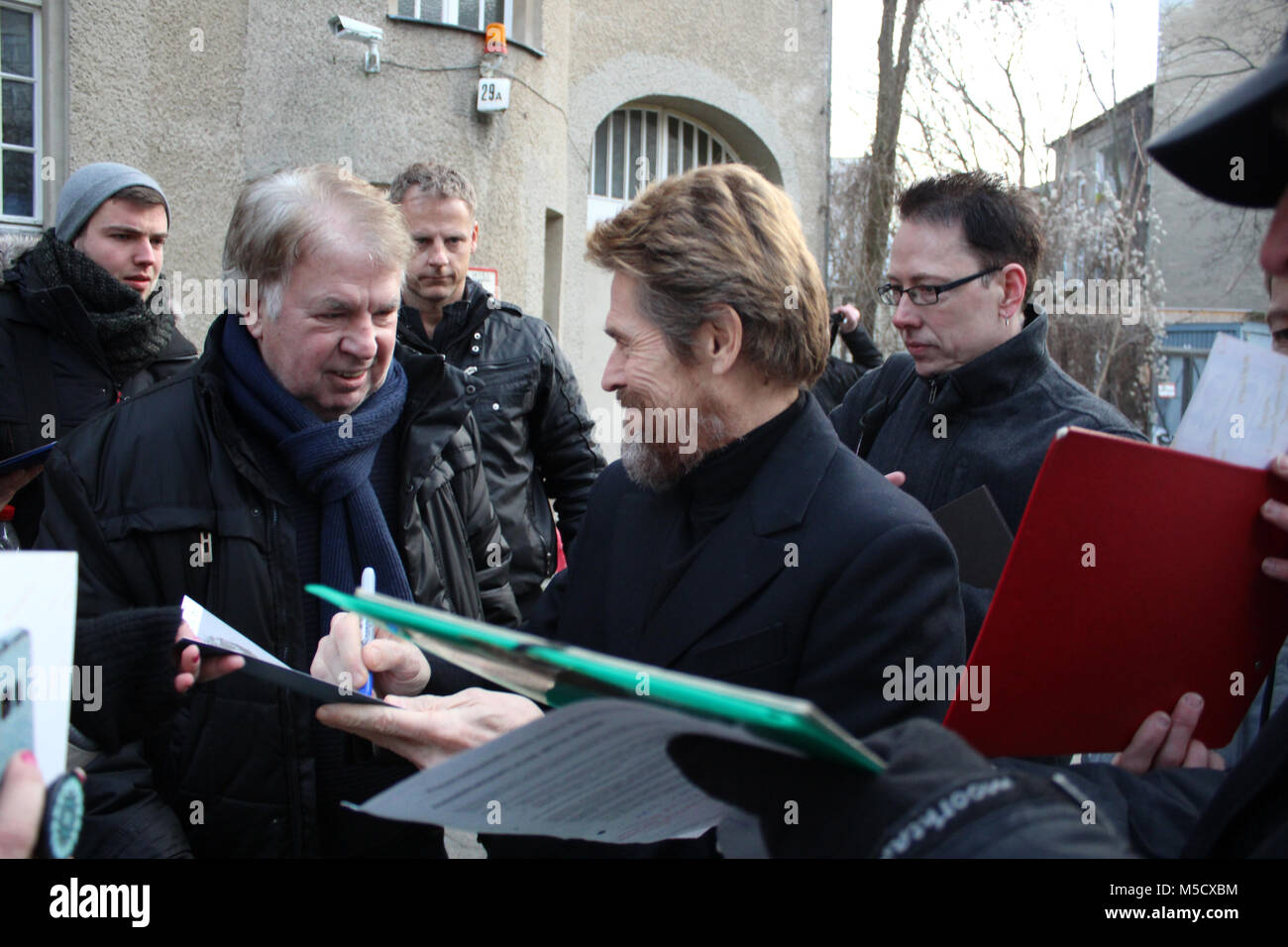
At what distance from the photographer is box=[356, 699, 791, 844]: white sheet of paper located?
1.08m

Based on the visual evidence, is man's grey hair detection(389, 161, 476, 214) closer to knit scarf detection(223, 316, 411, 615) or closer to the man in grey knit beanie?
the man in grey knit beanie

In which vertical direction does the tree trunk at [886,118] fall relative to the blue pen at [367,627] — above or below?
above

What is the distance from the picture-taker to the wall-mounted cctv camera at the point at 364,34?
9.00m

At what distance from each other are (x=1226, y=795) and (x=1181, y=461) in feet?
1.67

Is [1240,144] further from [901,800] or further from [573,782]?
[573,782]

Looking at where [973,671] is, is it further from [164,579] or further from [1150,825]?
[164,579]

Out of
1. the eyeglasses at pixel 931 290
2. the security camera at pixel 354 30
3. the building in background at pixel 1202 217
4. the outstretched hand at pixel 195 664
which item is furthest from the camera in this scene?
the building in background at pixel 1202 217

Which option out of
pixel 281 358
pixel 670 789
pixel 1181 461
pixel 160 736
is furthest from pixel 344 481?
pixel 1181 461

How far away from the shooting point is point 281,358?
2334 mm

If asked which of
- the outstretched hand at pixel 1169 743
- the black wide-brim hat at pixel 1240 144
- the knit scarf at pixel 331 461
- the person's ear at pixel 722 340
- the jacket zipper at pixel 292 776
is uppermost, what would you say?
the black wide-brim hat at pixel 1240 144

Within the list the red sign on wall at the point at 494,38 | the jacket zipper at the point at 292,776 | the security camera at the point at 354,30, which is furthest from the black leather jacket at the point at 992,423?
the red sign on wall at the point at 494,38

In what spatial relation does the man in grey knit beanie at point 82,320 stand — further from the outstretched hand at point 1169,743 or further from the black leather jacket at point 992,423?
the outstretched hand at point 1169,743

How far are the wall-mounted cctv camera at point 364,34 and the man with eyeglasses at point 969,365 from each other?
281 inches

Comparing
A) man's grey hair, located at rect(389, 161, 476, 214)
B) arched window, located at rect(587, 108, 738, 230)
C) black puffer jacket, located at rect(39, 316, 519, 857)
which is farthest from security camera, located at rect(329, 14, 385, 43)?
black puffer jacket, located at rect(39, 316, 519, 857)
